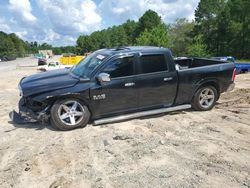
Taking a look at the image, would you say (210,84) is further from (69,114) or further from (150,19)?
(150,19)

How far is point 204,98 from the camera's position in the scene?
24.9ft

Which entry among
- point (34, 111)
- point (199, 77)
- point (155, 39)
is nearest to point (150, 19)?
point (155, 39)

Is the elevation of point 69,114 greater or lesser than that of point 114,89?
lesser

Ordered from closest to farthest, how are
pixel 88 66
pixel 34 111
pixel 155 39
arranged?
1. pixel 34 111
2. pixel 88 66
3. pixel 155 39

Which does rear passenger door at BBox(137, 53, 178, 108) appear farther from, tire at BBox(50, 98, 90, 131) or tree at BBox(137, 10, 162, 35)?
tree at BBox(137, 10, 162, 35)

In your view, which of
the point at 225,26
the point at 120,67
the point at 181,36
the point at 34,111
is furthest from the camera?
the point at 181,36

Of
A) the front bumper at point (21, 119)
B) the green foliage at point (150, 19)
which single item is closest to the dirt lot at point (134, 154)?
the front bumper at point (21, 119)

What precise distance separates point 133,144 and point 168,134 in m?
0.88

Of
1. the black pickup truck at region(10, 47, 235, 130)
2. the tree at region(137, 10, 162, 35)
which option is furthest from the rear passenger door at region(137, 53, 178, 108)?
the tree at region(137, 10, 162, 35)

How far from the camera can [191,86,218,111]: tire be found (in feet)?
24.5

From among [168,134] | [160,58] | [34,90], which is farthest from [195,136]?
[34,90]

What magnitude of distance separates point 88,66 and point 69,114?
4.21 feet

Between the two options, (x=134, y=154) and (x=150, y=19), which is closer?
(x=134, y=154)

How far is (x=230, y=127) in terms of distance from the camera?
20.7ft
